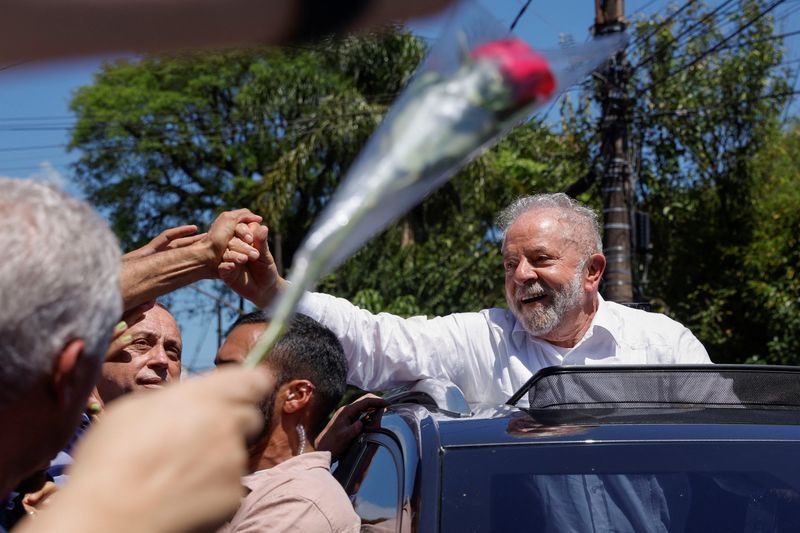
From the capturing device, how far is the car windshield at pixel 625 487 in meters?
2.41

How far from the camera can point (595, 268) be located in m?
4.14

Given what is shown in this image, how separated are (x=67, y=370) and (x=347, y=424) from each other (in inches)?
99.1

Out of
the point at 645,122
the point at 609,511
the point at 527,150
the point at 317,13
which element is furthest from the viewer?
the point at 527,150

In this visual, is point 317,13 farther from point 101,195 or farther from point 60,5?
point 101,195

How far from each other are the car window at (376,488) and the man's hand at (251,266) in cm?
53

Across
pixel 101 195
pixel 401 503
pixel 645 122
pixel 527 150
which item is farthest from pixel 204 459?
pixel 101 195

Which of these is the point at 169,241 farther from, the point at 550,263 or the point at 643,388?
the point at 550,263

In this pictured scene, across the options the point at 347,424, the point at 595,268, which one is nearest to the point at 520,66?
the point at 347,424

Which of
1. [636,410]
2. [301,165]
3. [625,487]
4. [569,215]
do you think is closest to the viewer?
[625,487]

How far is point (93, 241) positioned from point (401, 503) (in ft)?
4.82

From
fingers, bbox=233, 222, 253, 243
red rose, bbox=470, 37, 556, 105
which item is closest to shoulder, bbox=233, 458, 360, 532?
fingers, bbox=233, 222, 253, 243

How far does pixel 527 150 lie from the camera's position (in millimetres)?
17812

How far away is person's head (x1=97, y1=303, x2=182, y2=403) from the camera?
336 cm

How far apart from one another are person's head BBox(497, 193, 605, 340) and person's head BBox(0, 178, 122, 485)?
2769 mm
